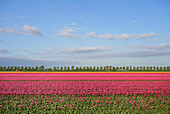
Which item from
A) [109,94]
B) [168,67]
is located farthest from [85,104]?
[168,67]

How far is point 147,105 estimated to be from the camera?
9.19 m

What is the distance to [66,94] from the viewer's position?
1184 centimetres

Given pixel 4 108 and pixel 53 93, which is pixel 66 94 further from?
pixel 4 108

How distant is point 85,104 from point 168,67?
5708cm

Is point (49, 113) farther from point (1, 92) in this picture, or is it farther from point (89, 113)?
point (1, 92)

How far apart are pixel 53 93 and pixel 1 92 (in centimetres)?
401

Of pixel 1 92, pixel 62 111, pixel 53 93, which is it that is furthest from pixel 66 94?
pixel 1 92

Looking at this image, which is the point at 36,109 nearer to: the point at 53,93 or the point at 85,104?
the point at 85,104

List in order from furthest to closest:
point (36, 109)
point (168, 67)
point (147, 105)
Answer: point (168, 67)
point (147, 105)
point (36, 109)

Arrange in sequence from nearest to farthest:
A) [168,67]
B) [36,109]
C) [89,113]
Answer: [89,113] → [36,109] → [168,67]

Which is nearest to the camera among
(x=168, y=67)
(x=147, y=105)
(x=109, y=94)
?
→ (x=147, y=105)

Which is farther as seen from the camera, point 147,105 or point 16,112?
point 147,105

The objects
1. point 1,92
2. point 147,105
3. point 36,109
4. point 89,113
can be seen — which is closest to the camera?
point 89,113

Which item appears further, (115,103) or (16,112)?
(115,103)
